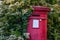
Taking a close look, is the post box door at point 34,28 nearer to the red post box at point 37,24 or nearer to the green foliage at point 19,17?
the red post box at point 37,24

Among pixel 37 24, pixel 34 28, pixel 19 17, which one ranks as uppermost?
pixel 19 17

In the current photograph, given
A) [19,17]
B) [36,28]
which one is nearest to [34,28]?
[36,28]

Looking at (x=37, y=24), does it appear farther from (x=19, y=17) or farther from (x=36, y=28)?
(x=19, y=17)

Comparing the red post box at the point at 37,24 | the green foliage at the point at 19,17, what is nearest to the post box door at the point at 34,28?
the red post box at the point at 37,24

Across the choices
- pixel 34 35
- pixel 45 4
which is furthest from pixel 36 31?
pixel 45 4

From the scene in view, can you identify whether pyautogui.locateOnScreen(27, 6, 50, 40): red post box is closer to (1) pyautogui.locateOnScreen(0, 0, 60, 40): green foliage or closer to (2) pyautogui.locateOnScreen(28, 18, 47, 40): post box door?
(2) pyautogui.locateOnScreen(28, 18, 47, 40): post box door

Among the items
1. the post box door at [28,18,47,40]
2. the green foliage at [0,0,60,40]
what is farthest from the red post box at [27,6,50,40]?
the green foliage at [0,0,60,40]

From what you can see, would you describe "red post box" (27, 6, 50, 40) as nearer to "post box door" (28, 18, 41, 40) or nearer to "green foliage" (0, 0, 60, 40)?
"post box door" (28, 18, 41, 40)

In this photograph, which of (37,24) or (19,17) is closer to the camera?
(37,24)

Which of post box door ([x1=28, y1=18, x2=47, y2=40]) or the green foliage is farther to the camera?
the green foliage

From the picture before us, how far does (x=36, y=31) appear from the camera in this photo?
23.7 feet

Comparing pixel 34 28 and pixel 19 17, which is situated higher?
pixel 19 17

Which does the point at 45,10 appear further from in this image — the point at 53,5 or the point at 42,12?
the point at 53,5

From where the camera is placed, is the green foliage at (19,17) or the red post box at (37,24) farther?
the green foliage at (19,17)
